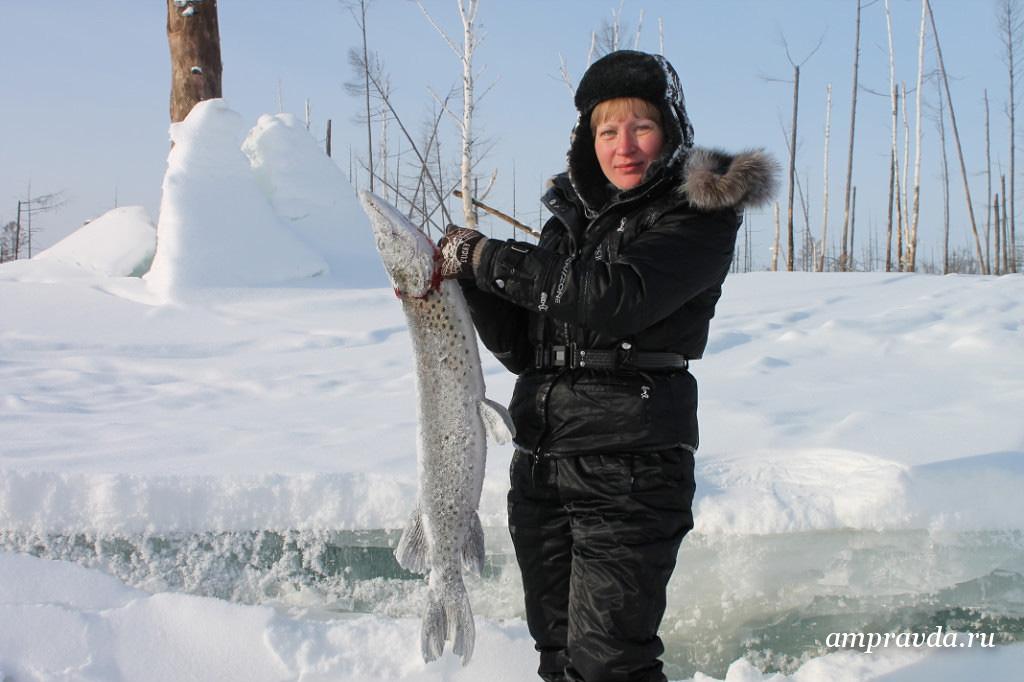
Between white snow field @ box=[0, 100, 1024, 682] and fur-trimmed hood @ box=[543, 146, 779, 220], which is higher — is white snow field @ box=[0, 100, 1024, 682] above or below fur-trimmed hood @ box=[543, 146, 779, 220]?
below

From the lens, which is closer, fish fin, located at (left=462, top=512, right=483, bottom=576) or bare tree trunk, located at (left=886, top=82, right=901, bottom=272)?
fish fin, located at (left=462, top=512, right=483, bottom=576)

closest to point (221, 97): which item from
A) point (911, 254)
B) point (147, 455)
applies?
point (147, 455)

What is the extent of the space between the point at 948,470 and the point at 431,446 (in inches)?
105

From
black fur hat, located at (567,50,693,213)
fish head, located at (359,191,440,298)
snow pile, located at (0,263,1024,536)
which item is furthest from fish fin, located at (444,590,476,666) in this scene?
snow pile, located at (0,263,1024,536)

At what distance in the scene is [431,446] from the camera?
7.18 ft

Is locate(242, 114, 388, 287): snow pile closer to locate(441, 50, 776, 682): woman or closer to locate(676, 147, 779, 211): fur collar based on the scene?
locate(441, 50, 776, 682): woman

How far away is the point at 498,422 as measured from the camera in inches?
82.0

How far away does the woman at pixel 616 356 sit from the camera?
1.90 m

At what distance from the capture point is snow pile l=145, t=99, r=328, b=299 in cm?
973

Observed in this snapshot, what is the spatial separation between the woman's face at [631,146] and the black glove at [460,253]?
451 mm

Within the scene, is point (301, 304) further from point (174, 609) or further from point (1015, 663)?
point (1015, 663)

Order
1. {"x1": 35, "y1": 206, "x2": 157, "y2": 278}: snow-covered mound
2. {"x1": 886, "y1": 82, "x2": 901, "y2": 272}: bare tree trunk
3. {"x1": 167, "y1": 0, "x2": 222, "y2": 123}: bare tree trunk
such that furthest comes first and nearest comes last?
{"x1": 886, "y1": 82, "x2": 901, "y2": 272}: bare tree trunk
{"x1": 35, "y1": 206, "x2": 157, "y2": 278}: snow-covered mound
{"x1": 167, "y1": 0, "x2": 222, "y2": 123}: bare tree trunk

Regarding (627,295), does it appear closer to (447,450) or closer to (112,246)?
(447,450)

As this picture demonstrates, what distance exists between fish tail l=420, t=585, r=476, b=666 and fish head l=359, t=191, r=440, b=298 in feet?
2.72
